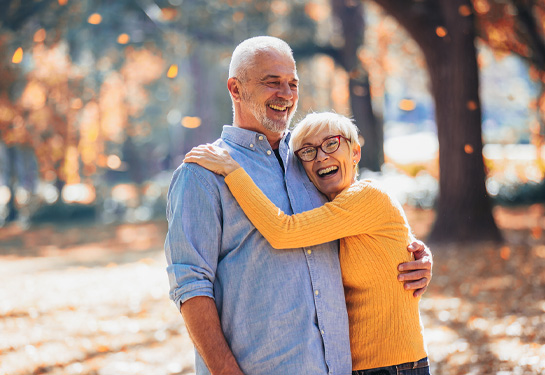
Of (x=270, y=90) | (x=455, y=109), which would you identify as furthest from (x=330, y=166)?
(x=455, y=109)

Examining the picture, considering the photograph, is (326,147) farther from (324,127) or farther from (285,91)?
(285,91)

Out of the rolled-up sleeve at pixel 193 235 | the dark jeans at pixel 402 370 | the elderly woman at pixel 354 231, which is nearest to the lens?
the rolled-up sleeve at pixel 193 235

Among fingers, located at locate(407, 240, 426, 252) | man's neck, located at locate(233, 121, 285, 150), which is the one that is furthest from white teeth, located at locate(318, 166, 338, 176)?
fingers, located at locate(407, 240, 426, 252)

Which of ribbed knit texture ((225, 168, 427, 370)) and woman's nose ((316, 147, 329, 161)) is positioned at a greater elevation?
woman's nose ((316, 147, 329, 161))

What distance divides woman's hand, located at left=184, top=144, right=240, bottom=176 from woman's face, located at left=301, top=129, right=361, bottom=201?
391 millimetres

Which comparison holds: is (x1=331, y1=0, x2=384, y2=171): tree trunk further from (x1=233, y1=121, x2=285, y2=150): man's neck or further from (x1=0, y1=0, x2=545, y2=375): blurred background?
(x1=233, y1=121, x2=285, y2=150): man's neck

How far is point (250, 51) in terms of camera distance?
8.85ft

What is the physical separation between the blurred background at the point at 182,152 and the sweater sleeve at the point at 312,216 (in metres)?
0.36

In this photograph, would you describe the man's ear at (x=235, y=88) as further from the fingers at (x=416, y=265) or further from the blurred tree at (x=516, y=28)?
the blurred tree at (x=516, y=28)

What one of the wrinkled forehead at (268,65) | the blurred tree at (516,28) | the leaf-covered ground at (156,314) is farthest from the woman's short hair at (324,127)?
the blurred tree at (516,28)

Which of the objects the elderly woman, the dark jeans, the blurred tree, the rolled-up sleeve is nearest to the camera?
the rolled-up sleeve

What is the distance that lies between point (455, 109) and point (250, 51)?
8706 mm

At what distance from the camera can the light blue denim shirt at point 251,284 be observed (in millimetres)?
2410

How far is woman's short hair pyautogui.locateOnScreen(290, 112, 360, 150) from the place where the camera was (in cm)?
275
